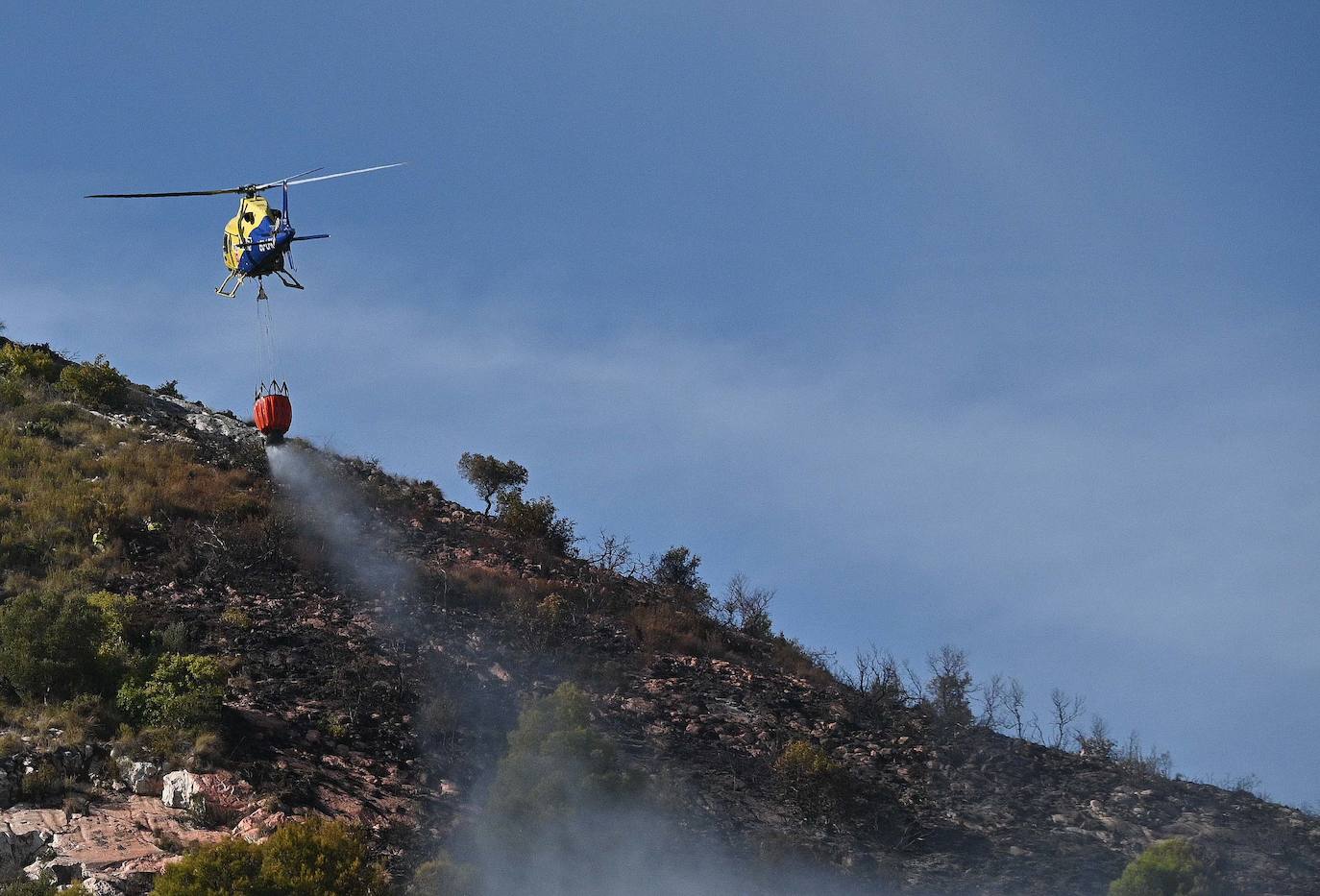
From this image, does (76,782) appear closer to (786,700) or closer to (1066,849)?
(786,700)

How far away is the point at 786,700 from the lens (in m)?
29.4

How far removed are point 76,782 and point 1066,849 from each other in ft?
57.9

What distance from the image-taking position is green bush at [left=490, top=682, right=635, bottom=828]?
2150cm

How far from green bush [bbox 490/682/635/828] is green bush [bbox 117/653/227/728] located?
5.51 m

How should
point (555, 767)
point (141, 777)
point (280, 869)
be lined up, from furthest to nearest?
point (555, 767) → point (141, 777) → point (280, 869)

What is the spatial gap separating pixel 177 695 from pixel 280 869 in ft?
23.1

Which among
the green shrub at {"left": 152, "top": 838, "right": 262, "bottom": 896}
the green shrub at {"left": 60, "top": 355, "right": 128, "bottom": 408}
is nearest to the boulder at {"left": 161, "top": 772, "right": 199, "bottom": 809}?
the green shrub at {"left": 152, "top": 838, "right": 262, "bottom": 896}

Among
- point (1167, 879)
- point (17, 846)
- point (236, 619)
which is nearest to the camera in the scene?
point (17, 846)

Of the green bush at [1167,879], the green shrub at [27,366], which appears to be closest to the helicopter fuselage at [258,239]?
the green shrub at [27,366]

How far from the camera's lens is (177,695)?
22734 mm

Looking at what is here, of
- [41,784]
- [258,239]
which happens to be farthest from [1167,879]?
[258,239]

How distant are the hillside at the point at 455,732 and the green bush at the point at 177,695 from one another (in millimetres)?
58

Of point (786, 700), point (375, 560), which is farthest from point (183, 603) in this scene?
point (786, 700)

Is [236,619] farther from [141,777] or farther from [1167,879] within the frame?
[1167,879]
